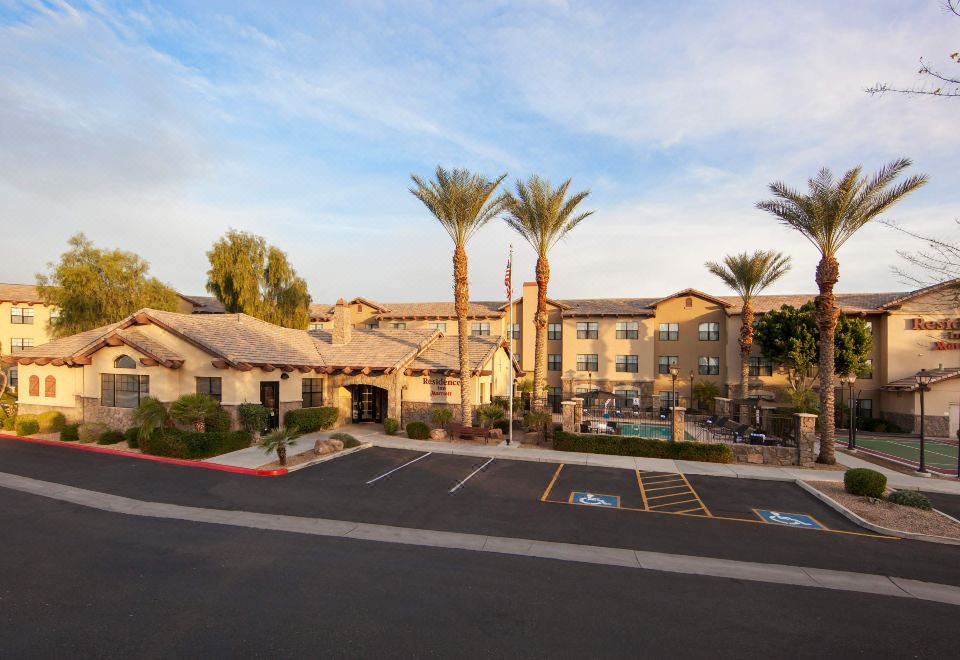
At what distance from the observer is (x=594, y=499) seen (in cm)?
1501

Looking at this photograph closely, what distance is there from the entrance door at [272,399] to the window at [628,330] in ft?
96.2

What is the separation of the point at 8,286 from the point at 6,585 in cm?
5128

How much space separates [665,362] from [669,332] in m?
2.72

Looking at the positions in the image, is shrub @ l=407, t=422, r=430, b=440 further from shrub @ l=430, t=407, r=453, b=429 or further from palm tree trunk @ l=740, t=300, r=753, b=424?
palm tree trunk @ l=740, t=300, r=753, b=424

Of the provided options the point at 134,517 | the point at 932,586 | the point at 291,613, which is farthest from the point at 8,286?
the point at 932,586

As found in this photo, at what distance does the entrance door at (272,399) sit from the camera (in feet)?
78.2

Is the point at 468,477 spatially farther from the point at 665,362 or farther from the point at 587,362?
the point at 665,362

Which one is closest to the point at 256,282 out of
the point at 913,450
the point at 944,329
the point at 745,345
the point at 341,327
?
the point at 341,327

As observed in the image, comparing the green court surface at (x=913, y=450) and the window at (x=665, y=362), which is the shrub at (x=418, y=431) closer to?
the green court surface at (x=913, y=450)

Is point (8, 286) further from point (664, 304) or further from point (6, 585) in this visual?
point (664, 304)

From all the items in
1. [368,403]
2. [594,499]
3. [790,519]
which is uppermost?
[368,403]

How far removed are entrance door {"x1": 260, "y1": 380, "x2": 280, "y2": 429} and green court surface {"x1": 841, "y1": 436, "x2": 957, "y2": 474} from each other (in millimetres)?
31453

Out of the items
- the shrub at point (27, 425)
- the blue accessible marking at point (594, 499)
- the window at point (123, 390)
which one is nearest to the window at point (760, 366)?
the blue accessible marking at point (594, 499)

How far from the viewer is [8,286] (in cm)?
4366
